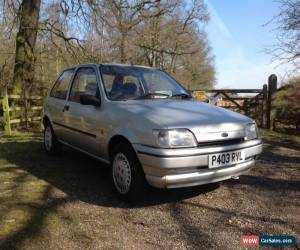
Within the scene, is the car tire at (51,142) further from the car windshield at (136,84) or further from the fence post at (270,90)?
the fence post at (270,90)

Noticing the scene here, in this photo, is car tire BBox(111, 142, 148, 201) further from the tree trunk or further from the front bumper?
the tree trunk

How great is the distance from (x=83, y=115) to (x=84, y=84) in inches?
24.5

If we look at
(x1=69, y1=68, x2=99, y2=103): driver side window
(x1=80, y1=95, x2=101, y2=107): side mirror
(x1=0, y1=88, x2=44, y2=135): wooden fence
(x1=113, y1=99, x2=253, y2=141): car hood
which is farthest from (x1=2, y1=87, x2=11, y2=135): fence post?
(x1=113, y1=99, x2=253, y2=141): car hood

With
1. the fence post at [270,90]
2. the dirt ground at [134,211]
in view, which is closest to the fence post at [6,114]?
the dirt ground at [134,211]

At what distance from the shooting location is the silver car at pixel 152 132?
14.7ft

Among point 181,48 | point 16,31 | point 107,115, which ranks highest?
point 181,48

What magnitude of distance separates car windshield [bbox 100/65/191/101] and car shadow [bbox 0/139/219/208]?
4.24 ft

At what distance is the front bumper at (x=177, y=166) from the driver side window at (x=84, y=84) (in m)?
1.66

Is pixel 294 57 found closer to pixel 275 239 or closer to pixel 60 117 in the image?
pixel 60 117

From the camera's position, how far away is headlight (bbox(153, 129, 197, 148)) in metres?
4.45

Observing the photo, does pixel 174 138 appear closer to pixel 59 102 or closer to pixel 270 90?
pixel 59 102

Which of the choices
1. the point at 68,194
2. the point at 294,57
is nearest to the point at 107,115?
the point at 68,194

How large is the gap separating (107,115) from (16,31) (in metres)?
10.6

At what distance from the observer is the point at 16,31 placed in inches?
575
